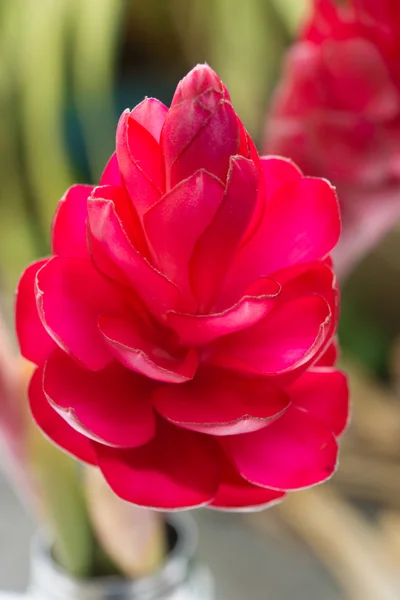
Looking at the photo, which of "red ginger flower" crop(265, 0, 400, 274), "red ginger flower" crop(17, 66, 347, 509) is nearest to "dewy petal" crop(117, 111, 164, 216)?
"red ginger flower" crop(17, 66, 347, 509)

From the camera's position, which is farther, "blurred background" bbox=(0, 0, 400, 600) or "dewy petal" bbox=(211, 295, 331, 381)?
"blurred background" bbox=(0, 0, 400, 600)

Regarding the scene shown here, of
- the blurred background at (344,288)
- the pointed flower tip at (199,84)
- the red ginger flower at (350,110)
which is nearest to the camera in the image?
the pointed flower tip at (199,84)

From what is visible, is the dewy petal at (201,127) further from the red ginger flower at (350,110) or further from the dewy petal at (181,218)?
the red ginger flower at (350,110)

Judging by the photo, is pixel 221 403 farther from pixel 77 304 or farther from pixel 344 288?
pixel 344 288

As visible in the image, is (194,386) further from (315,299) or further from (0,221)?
(0,221)

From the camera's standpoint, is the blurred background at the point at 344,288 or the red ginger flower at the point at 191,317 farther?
the blurred background at the point at 344,288

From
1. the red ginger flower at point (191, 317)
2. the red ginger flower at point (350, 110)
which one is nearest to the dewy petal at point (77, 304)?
the red ginger flower at point (191, 317)

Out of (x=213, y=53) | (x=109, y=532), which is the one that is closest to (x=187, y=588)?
(x=109, y=532)

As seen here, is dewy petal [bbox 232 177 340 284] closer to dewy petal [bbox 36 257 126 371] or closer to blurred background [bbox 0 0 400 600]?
dewy petal [bbox 36 257 126 371]
